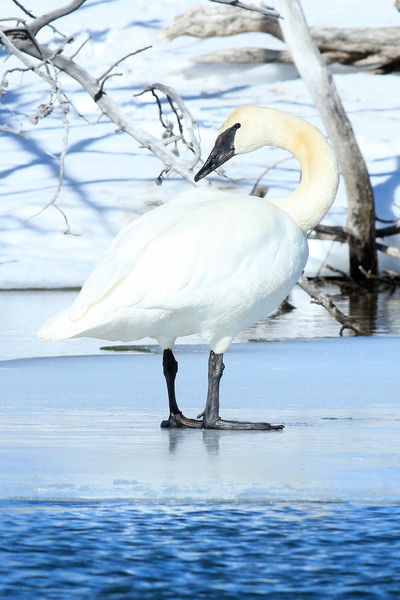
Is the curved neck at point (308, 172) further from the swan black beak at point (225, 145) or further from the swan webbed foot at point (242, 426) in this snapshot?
the swan webbed foot at point (242, 426)

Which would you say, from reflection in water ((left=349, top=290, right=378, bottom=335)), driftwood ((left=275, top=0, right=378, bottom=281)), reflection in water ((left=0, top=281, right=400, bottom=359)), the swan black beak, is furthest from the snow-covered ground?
the swan black beak

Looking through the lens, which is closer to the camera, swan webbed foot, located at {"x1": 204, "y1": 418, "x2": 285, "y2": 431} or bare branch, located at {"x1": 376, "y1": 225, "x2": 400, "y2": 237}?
swan webbed foot, located at {"x1": 204, "y1": 418, "x2": 285, "y2": 431}

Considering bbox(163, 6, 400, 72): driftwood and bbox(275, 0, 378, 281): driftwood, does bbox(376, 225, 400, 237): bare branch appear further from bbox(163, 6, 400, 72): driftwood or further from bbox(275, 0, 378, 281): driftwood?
bbox(163, 6, 400, 72): driftwood

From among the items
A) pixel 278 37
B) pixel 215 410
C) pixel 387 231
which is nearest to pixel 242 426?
pixel 215 410

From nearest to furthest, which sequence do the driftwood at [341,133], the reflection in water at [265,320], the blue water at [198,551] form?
the blue water at [198,551] → the reflection in water at [265,320] → the driftwood at [341,133]

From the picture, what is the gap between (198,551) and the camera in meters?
3.62

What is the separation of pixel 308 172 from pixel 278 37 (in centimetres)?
1464

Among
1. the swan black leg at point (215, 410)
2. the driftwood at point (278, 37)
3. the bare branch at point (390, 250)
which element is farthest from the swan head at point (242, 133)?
the driftwood at point (278, 37)

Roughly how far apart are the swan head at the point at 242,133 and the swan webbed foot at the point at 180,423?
110 cm

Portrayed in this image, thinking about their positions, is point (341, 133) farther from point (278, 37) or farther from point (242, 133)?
point (242, 133)

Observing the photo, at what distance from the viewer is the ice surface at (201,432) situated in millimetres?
4203

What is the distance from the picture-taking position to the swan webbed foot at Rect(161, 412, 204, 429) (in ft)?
17.9

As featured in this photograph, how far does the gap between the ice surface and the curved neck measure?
90cm

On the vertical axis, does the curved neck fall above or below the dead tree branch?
above
